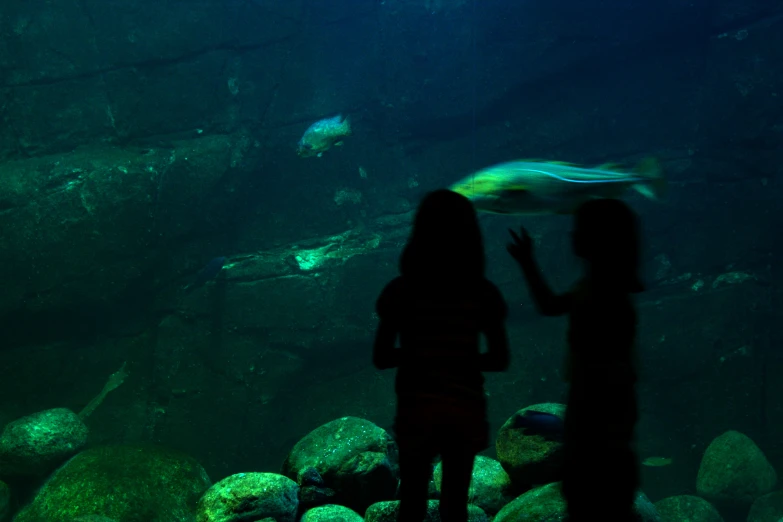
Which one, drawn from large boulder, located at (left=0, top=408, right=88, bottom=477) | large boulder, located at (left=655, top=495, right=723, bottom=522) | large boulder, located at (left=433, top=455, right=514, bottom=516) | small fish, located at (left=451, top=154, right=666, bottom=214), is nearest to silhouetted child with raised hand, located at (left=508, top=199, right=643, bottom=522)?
small fish, located at (left=451, top=154, right=666, bottom=214)

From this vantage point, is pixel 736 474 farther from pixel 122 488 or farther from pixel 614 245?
pixel 122 488

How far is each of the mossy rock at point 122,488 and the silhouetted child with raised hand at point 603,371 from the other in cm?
661

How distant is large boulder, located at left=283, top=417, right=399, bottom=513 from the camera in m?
4.59

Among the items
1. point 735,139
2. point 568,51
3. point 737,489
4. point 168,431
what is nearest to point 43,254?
point 168,431

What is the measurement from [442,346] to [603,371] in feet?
2.21

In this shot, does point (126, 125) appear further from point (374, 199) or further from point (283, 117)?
point (374, 199)

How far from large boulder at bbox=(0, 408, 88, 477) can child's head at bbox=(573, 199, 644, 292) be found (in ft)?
27.9

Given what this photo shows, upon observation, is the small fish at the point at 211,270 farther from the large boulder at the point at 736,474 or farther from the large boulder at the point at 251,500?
the large boulder at the point at 736,474

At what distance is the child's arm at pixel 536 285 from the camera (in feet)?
7.73

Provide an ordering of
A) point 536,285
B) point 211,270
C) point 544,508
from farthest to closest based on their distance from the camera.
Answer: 1. point 211,270
2. point 544,508
3. point 536,285

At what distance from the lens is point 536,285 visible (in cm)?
242

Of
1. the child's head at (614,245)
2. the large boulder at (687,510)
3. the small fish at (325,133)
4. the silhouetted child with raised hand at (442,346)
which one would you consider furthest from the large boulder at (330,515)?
the large boulder at (687,510)

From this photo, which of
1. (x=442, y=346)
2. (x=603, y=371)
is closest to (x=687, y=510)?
(x=603, y=371)

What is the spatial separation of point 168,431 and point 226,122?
6924 millimetres
